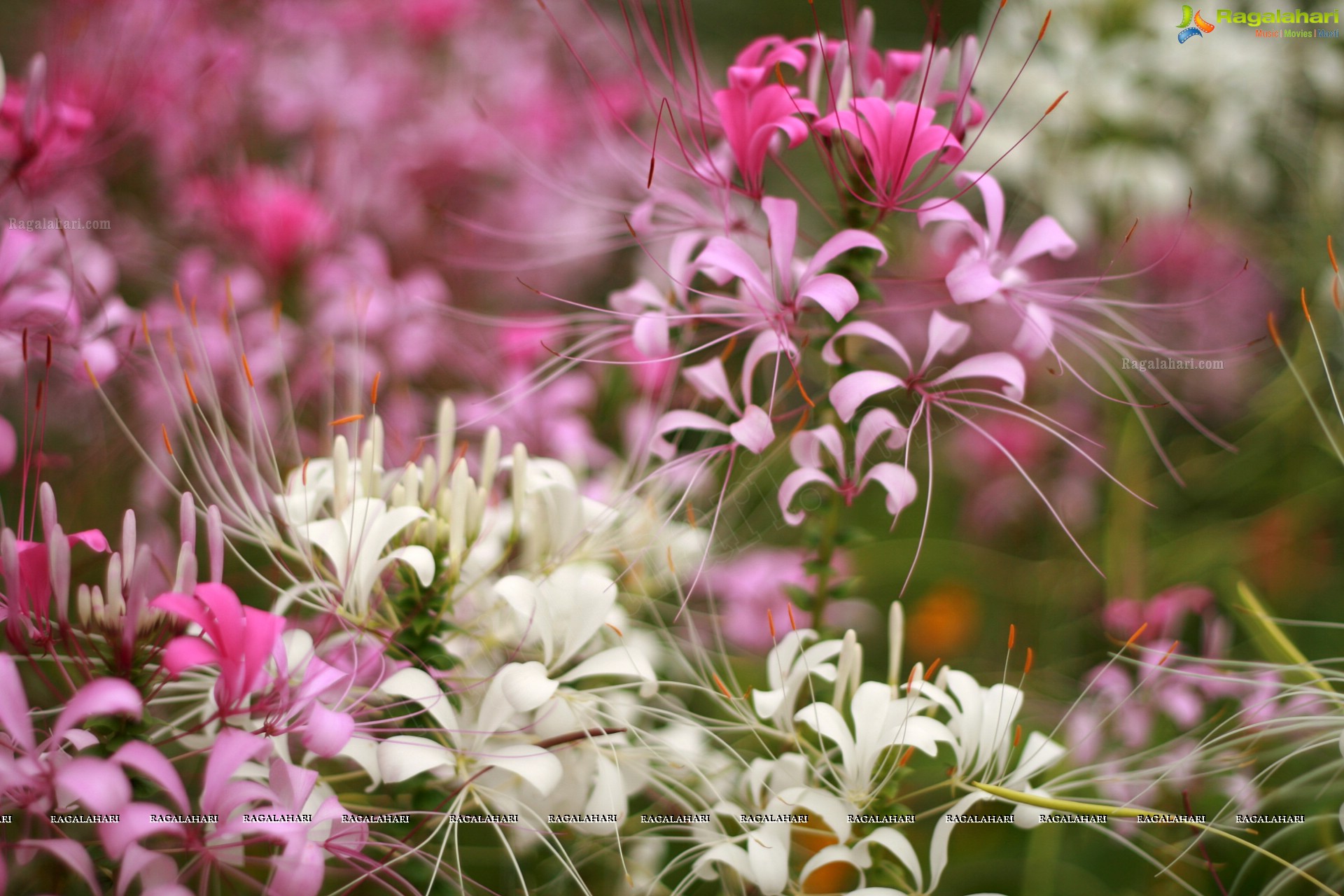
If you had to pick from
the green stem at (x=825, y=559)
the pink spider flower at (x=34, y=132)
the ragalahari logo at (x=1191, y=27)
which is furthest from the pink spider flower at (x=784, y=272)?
the ragalahari logo at (x=1191, y=27)

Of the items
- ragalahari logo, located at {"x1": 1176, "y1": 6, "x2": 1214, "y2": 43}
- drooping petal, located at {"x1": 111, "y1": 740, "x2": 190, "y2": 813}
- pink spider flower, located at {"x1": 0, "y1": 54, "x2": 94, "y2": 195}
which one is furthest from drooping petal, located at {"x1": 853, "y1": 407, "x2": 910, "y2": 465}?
ragalahari logo, located at {"x1": 1176, "y1": 6, "x2": 1214, "y2": 43}

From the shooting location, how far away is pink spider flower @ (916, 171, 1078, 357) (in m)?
0.47

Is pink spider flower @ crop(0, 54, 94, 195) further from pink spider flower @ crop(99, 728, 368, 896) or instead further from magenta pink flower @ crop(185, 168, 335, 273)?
pink spider flower @ crop(99, 728, 368, 896)

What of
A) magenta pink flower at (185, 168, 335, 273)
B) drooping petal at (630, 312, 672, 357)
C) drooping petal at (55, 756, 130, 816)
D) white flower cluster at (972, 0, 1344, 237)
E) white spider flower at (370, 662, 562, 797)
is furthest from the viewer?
white flower cluster at (972, 0, 1344, 237)

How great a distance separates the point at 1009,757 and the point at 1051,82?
0.88 m

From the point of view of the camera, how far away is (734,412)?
1.69ft

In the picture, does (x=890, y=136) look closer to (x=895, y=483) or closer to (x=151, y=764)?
(x=895, y=483)

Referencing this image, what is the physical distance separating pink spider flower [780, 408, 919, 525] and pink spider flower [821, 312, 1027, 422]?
0.05 feet

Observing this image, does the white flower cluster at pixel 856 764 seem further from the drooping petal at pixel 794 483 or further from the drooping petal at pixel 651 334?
the drooping petal at pixel 651 334

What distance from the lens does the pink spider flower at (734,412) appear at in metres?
0.47

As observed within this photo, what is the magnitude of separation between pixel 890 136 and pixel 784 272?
3.7 inches

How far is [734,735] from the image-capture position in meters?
0.58

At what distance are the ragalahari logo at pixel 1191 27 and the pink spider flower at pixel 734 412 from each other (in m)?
0.83

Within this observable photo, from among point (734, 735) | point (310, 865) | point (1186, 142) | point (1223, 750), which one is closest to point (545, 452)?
point (734, 735)
